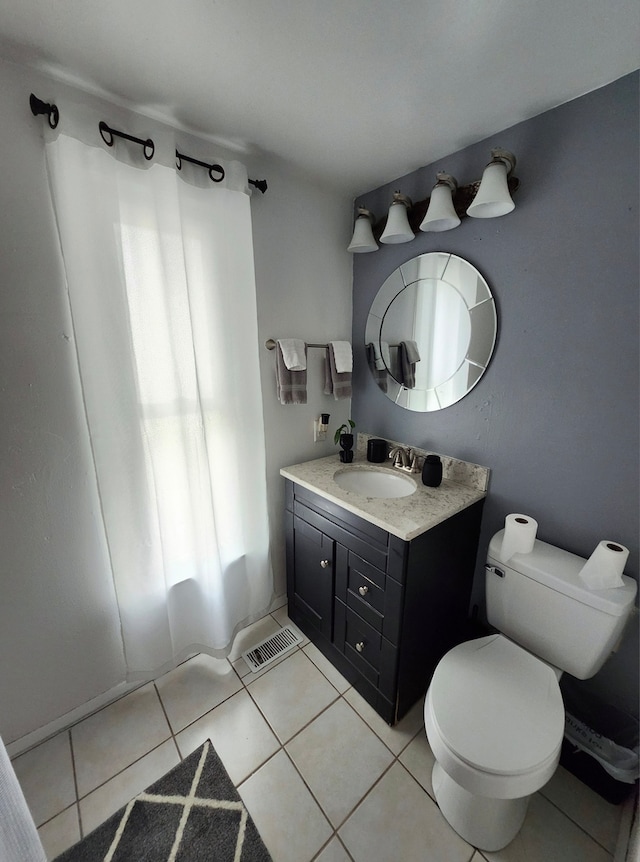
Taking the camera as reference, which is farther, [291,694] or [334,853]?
[291,694]

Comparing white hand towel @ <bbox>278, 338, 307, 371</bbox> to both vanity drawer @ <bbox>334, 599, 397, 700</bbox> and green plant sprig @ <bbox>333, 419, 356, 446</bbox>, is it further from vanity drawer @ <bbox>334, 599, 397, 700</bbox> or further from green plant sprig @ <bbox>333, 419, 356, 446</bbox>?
vanity drawer @ <bbox>334, 599, 397, 700</bbox>

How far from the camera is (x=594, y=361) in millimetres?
1076

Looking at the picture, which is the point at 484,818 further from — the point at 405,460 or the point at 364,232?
the point at 364,232

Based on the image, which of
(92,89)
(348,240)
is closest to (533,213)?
(348,240)

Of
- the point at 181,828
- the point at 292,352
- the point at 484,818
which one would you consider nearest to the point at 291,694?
the point at 181,828

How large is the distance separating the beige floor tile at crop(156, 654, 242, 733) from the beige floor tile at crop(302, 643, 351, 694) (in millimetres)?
355

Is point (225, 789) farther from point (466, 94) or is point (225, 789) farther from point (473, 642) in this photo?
point (466, 94)

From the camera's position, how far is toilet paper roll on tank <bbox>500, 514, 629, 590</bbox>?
99 centimetres

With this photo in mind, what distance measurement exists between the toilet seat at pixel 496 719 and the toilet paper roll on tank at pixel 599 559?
1.15ft

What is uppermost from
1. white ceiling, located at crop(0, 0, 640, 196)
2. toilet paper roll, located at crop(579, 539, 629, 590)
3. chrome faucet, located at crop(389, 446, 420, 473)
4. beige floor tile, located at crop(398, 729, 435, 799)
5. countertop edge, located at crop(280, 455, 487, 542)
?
white ceiling, located at crop(0, 0, 640, 196)

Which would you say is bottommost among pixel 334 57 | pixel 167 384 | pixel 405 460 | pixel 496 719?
pixel 496 719

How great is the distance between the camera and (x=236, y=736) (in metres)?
1.27

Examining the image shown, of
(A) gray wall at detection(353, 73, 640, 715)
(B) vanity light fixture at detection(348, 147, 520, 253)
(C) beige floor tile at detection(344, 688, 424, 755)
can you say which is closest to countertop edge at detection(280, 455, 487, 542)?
(A) gray wall at detection(353, 73, 640, 715)

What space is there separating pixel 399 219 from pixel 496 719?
1844 millimetres
